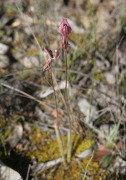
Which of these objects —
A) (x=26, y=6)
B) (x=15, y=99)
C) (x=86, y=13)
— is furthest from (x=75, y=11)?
(x=15, y=99)

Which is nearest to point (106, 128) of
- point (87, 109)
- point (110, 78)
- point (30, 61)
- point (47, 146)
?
point (87, 109)

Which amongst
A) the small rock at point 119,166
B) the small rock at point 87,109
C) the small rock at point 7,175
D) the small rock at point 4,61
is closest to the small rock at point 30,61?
the small rock at point 4,61

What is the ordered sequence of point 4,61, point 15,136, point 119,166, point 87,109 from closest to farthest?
point 119,166 < point 15,136 < point 87,109 < point 4,61

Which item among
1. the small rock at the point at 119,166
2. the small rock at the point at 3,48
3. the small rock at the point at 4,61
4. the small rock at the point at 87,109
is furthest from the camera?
the small rock at the point at 3,48

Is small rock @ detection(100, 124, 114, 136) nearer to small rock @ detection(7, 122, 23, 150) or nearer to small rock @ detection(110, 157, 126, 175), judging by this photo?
small rock @ detection(110, 157, 126, 175)

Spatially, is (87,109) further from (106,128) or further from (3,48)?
(3,48)

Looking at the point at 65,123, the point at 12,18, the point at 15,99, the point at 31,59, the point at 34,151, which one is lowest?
the point at 34,151

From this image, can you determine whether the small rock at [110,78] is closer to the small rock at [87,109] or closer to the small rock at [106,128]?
the small rock at [87,109]

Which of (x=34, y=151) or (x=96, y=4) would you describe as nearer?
(x=34, y=151)

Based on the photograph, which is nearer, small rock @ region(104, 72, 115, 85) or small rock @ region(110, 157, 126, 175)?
small rock @ region(110, 157, 126, 175)

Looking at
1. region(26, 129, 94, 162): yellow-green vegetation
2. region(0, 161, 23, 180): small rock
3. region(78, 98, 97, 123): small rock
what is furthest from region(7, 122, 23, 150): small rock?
region(78, 98, 97, 123): small rock

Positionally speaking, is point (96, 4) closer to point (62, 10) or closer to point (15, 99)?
point (62, 10)
